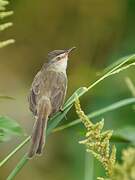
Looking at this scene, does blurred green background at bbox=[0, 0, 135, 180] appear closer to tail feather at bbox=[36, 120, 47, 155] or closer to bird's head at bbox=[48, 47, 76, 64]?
bird's head at bbox=[48, 47, 76, 64]

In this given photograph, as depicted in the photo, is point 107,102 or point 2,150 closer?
point 107,102

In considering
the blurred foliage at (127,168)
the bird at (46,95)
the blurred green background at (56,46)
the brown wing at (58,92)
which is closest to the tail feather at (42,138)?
the bird at (46,95)

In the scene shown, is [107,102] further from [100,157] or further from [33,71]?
[100,157]

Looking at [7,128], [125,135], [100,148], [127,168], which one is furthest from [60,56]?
[127,168]

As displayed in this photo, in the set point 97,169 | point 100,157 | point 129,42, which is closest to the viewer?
point 100,157

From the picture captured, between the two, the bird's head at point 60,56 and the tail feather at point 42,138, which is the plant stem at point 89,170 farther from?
the bird's head at point 60,56

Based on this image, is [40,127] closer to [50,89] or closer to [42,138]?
[42,138]

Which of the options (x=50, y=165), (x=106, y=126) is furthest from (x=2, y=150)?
(x=106, y=126)

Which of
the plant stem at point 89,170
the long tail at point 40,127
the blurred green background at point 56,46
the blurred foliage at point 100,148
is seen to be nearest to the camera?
the blurred foliage at point 100,148
